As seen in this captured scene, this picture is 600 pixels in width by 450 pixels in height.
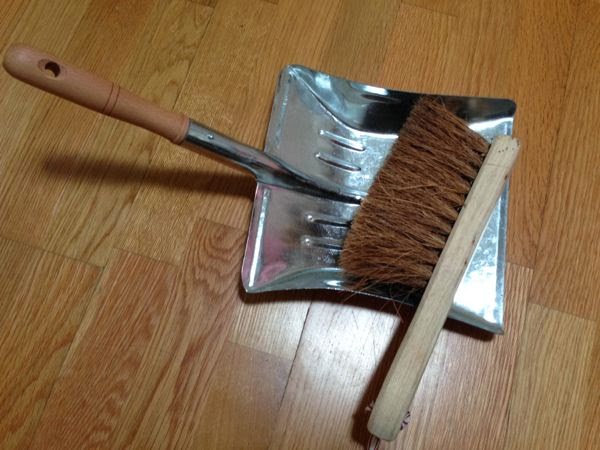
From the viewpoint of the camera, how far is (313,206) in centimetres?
71

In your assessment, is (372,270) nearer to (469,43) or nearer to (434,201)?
(434,201)

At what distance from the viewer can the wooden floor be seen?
70 cm

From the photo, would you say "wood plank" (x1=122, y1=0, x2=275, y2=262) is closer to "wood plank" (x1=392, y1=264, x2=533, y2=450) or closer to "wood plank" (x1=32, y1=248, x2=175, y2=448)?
"wood plank" (x1=32, y1=248, x2=175, y2=448)

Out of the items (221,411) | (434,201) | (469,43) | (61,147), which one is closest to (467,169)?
(434,201)

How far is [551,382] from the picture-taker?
0.70 m

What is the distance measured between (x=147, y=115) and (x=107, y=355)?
0.33 meters

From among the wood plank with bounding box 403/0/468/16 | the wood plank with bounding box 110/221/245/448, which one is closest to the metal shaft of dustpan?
the wood plank with bounding box 110/221/245/448

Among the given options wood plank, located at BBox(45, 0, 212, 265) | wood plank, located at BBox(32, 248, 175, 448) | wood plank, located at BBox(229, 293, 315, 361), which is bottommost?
wood plank, located at BBox(32, 248, 175, 448)

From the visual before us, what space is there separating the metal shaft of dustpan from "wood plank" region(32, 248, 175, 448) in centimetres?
20

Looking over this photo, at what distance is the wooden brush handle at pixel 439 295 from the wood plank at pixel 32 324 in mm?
419

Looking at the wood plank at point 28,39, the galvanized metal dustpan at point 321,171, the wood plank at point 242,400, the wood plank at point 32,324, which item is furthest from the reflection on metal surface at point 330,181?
the wood plank at point 28,39

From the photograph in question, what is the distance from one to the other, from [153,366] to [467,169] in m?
0.47

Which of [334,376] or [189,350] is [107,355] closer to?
[189,350]

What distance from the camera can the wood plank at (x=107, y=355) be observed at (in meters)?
0.69
